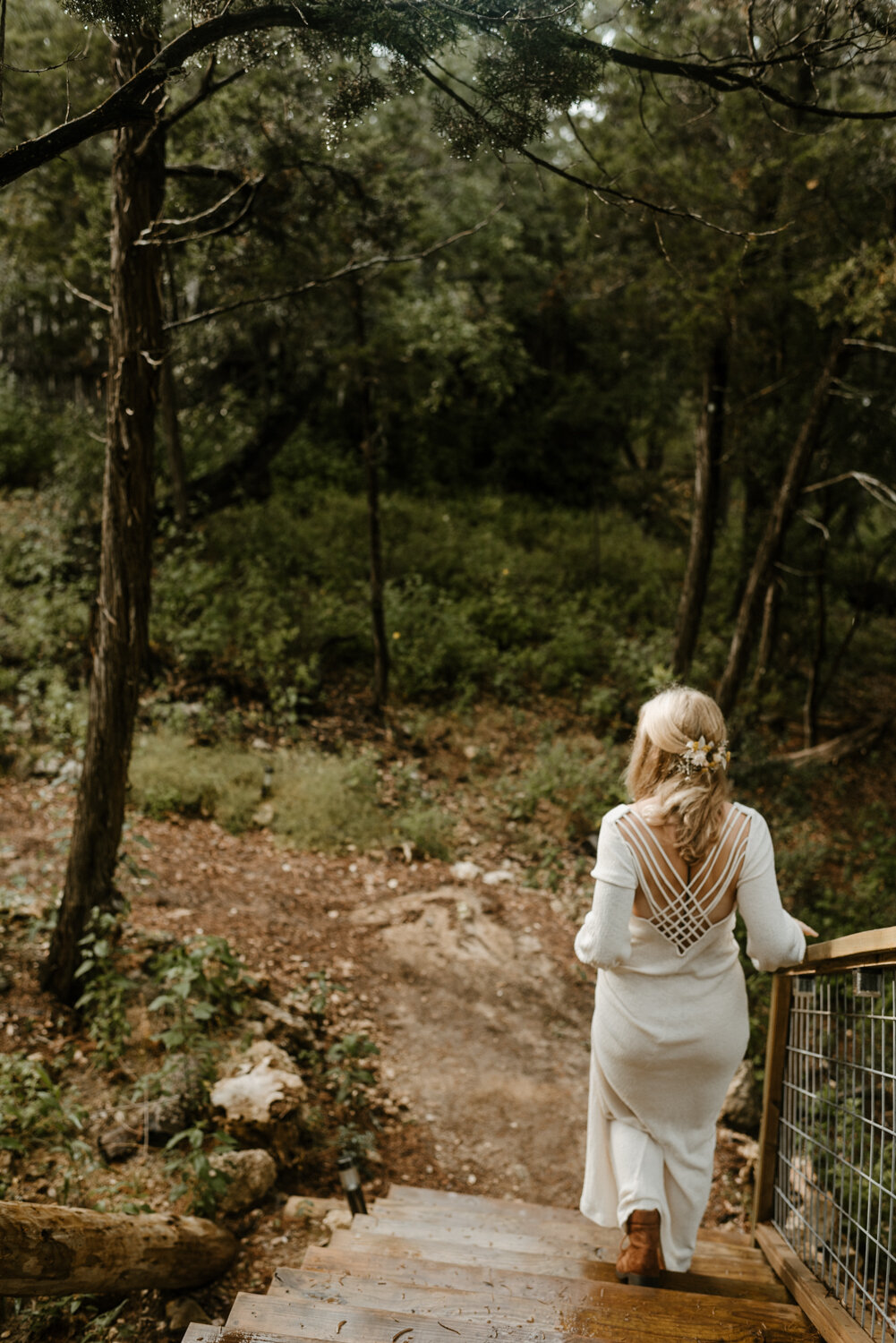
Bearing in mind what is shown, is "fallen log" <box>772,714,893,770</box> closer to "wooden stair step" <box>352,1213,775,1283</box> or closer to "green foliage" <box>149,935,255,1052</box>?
"green foliage" <box>149,935,255,1052</box>

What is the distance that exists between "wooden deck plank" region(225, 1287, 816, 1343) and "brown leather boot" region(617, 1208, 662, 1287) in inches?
15.7

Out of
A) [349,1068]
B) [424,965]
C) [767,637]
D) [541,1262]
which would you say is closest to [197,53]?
[541,1262]

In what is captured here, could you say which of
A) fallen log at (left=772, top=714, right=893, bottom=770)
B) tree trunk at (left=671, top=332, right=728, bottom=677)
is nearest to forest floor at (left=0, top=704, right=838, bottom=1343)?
tree trunk at (left=671, top=332, right=728, bottom=677)

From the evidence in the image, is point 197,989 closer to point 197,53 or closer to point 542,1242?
point 542,1242

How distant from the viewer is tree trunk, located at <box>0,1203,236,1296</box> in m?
2.18

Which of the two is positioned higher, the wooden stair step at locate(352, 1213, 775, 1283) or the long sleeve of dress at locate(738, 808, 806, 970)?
the long sleeve of dress at locate(738, 808, 806, 970)

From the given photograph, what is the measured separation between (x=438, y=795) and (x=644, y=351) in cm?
1082

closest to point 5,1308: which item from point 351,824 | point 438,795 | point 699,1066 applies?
point 699,1066

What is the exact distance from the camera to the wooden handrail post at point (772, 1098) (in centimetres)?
306

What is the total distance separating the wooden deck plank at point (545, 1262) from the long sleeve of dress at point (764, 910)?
3.63 feet

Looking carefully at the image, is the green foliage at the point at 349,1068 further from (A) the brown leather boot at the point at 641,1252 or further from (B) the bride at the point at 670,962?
(A) the brown leather boot at the point at 641,1252

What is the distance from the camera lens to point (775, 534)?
32.7ft

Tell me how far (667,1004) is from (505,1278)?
96 centimetres

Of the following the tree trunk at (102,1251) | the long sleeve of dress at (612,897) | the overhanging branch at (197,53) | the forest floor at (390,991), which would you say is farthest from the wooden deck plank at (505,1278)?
the overhanging branch at (197,53)
